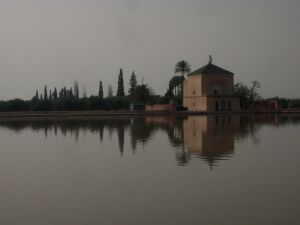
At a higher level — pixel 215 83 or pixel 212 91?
pixel 215 83

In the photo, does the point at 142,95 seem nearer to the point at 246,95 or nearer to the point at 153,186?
the point at 246,95

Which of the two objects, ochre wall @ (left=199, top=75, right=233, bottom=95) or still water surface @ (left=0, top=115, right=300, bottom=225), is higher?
ochre wall @ (left=199, top=75, right=233, bottom=95)

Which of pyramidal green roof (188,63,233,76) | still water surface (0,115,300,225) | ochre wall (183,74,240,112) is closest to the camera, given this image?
still water surface (0,115,300,225)

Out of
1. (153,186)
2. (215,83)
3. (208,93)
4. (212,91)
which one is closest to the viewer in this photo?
(153,186)

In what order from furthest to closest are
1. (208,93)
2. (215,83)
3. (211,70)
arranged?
(211,70) < (215,83) < (208,93)

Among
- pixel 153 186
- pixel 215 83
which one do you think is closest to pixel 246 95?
pixel 215 83

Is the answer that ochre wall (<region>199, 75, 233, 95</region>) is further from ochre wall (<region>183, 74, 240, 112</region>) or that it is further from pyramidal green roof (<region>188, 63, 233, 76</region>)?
pyramidal green roof (<region>188, 63, 233, 76</region>)

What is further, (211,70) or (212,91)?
(211,70)

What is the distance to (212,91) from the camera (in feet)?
159

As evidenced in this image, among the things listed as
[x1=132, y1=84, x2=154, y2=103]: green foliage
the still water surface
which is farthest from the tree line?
the still water surface

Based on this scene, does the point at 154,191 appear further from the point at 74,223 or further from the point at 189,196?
the point at 74,223

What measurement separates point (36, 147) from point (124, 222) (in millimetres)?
8743

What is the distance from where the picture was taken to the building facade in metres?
47.0

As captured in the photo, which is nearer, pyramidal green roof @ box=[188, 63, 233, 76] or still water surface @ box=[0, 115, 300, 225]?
still water surface @ box=[0, 115, 300, 225]
